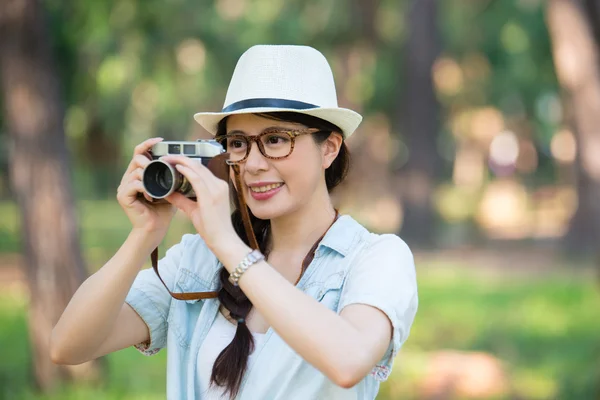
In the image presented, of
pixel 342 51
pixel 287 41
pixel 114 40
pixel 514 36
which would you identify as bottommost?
pixel 114 40

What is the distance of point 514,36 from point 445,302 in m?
11.2

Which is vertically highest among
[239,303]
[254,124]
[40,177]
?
[254,124]

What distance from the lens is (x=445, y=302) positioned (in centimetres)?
1009

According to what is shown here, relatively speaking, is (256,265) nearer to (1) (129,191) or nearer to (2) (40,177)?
(1) (129,191)

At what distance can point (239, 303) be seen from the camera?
236 cm

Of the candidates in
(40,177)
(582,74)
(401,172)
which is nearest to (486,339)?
(582,74)

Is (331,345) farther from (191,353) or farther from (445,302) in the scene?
(445,302)

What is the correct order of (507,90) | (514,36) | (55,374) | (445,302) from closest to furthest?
1. (55,374)
2. (445,302)
3. (514,36)
4. (507,90)

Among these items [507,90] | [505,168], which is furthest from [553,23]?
[505,168]

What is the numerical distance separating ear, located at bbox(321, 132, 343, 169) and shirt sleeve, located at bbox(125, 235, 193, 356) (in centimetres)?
45

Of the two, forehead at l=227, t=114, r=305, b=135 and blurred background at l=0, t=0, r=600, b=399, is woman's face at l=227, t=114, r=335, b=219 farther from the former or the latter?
blurred background at l=0, t=0, r=600, b=399

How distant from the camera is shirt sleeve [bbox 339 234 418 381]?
2.10 m

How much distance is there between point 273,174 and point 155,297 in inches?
19.2

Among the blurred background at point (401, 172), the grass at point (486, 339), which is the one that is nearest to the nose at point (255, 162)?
the blurred background at point (401, 172)
